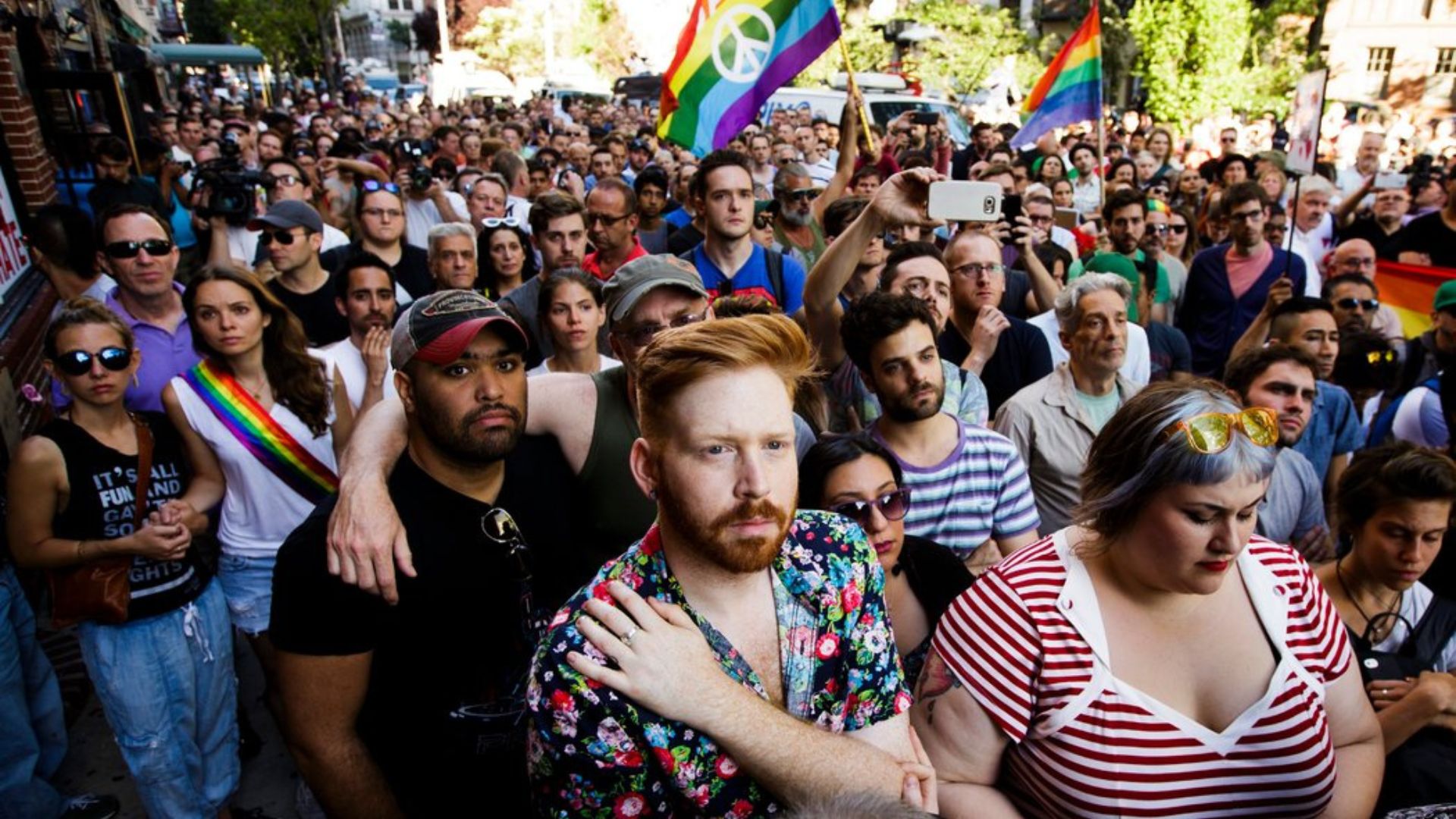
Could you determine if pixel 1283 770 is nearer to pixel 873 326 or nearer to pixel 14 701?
pixel 873 326

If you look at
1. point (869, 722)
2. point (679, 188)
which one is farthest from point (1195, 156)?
point (869, 722)

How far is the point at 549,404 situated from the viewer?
2.55 m

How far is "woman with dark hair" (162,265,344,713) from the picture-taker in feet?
9.96

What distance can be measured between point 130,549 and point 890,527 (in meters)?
2.35

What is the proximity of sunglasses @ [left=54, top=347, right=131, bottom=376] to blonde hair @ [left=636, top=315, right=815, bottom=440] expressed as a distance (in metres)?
2.28

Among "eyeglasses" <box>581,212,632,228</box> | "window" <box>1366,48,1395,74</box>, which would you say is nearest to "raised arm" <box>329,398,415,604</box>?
"eyeglasses" <box>581,212,632,228</box>

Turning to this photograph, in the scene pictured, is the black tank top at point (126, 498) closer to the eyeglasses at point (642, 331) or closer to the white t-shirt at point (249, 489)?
the white t-shirt at point (249, 489)

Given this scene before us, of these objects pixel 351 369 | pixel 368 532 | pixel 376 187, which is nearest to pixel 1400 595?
pixel 368 532

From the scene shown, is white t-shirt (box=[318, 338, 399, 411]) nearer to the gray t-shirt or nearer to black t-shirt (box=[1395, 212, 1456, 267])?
the gray t-shirt

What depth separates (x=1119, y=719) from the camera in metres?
1.71

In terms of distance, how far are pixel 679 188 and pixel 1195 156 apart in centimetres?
917

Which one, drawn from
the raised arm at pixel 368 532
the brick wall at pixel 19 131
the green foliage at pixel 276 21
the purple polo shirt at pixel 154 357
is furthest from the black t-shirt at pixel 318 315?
the green foliage at pixel 276 21

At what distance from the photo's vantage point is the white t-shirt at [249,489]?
119 inches

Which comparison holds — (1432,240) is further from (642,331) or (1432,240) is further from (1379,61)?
(1379,61)
